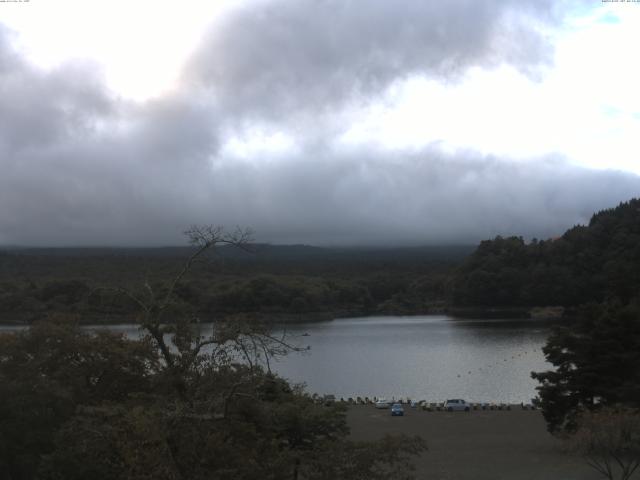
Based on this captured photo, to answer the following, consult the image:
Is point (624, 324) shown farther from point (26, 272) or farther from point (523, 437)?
point (26, 272)

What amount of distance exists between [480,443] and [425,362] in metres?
28.1

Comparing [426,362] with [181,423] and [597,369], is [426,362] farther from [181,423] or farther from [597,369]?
[181,423]

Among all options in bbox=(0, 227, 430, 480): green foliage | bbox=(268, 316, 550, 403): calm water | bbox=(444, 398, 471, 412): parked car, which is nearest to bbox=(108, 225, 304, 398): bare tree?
bbox=(0, 227, 430, 480): green foliage

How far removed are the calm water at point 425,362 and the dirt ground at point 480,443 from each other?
5323 millimetres

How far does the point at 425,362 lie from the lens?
5412cm

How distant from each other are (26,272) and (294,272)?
5882 cm

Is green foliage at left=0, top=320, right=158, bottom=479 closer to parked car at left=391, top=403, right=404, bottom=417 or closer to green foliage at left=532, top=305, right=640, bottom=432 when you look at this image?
green foliage at left=532, top=305, right=640, bottom=432

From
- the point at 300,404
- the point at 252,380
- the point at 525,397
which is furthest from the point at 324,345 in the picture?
the point at 252,380

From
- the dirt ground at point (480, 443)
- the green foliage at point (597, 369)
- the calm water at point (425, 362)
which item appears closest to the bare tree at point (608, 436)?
the dirt ground at point (480, 443)

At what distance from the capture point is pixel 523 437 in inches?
1057

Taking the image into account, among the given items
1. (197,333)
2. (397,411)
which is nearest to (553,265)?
(397,411)

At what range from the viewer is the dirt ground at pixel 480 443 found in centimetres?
2088

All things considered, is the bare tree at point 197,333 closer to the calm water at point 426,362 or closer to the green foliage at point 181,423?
the green foliage at point 181,423

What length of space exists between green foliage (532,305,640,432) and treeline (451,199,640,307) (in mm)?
72972
